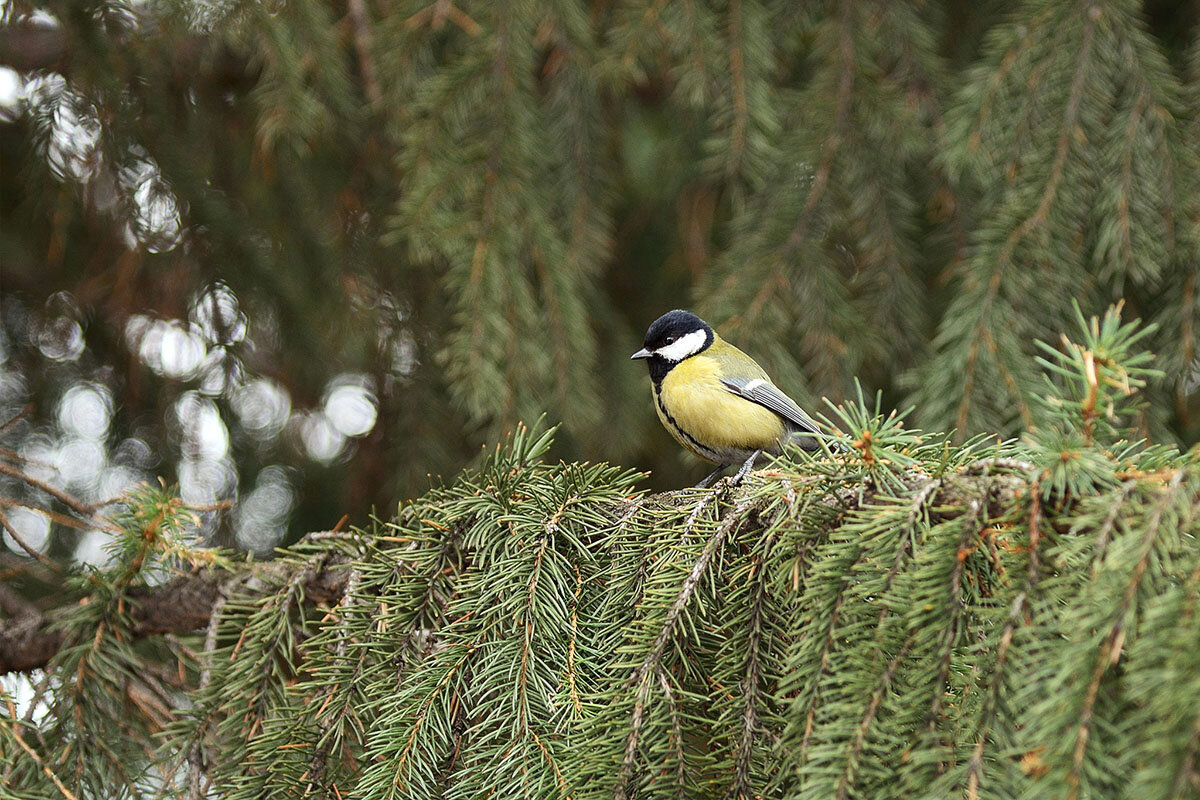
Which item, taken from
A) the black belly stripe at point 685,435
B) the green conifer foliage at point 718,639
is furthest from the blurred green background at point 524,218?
the green conifer foliage at point 718,639

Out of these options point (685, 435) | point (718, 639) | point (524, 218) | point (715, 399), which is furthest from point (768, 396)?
point (718, 639)

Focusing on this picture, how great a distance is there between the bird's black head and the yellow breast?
65 mm

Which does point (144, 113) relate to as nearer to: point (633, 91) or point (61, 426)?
point (61, 426)

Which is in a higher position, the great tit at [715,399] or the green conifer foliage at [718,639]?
the green conifer foliage at [718,639]

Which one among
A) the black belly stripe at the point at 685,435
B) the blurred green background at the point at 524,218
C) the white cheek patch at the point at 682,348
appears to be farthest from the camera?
the white cheek patch at the point at 682,348

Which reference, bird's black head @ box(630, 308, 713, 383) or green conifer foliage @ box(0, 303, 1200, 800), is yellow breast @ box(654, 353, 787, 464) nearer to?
bird's black head @ box(630, 308, 713, 383)

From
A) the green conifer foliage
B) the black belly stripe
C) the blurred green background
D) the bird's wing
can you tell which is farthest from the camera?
the black belly stripe

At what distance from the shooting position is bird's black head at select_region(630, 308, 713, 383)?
9.70ft

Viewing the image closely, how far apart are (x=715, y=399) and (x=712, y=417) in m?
0.05

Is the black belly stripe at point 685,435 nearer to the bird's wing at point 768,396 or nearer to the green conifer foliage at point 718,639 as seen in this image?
the bird's wing at point 768,396

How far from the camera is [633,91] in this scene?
12.1 ft

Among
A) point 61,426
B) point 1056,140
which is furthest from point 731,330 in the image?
point 61,426

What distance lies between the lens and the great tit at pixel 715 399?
9.09 ft

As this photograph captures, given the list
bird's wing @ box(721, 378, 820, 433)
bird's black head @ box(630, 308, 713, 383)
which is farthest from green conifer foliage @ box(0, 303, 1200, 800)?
bird's black head @ box(630, 308, 713, 383)
